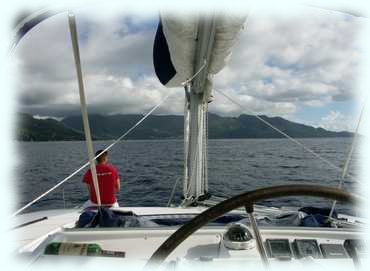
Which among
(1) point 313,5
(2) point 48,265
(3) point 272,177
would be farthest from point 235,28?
(3) point 272,177

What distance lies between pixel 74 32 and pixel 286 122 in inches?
7033

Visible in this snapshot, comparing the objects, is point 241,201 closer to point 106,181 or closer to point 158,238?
point 158,238

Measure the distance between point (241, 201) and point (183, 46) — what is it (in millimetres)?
2401

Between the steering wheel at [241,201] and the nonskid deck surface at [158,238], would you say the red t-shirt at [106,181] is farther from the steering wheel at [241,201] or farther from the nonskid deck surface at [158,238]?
the steering wheel at [241,201]

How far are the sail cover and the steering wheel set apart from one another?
6.70 ft

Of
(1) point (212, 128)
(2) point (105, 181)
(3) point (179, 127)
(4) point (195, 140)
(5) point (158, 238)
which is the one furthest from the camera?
(1) point (212, 128)

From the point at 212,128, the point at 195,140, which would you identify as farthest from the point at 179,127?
the point at 195,140

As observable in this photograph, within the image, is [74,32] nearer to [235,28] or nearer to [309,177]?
[235,28]

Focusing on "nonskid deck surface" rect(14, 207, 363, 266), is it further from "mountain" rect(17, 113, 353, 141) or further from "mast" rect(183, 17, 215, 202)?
"mountain" rect(17, 113, 353, 141)

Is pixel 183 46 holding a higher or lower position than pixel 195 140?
higher

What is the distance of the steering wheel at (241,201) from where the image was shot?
0.97 meters

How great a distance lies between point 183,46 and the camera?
10.3 ft

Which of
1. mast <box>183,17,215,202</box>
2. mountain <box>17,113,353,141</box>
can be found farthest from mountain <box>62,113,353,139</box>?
mast <box>183,17,215,202</box>

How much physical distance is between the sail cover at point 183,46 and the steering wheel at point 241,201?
204cm
